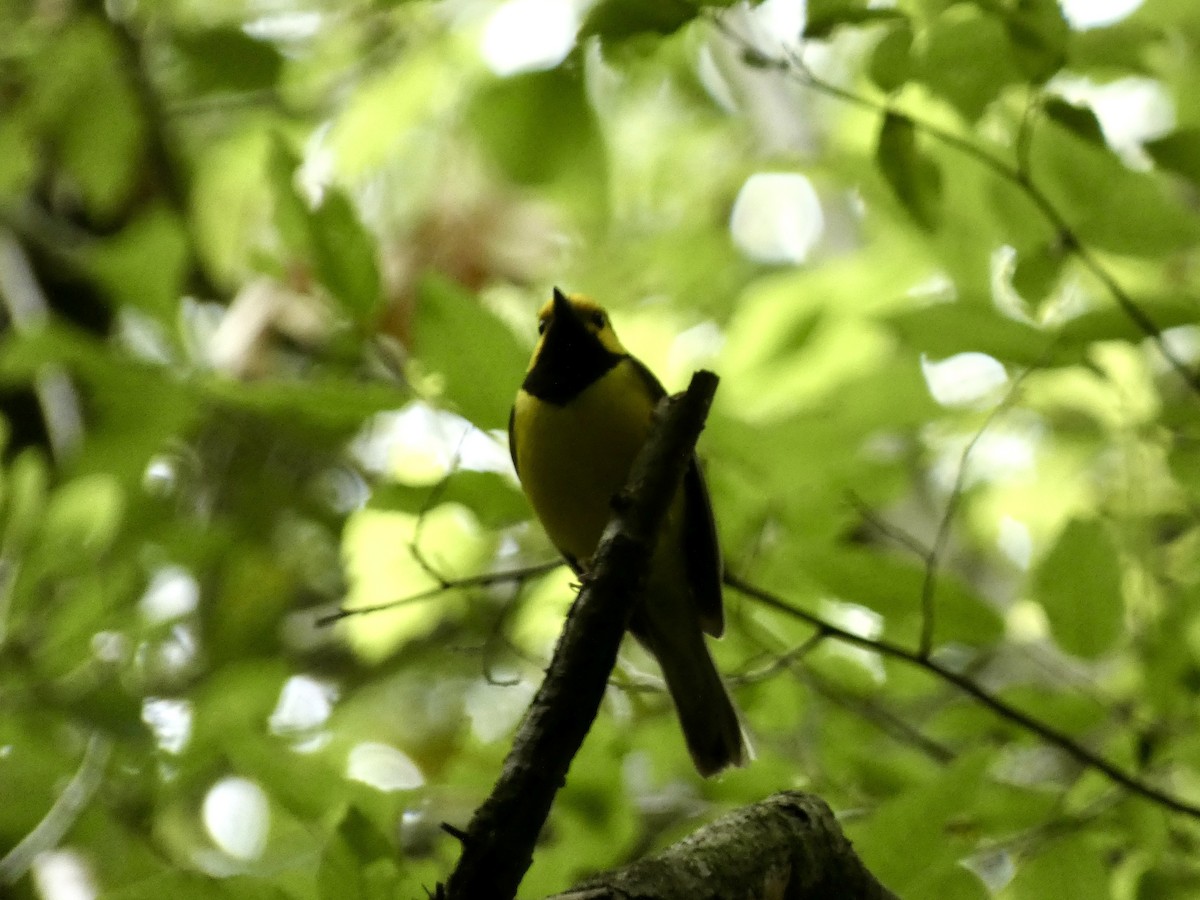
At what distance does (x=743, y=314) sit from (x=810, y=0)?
100 centimetres

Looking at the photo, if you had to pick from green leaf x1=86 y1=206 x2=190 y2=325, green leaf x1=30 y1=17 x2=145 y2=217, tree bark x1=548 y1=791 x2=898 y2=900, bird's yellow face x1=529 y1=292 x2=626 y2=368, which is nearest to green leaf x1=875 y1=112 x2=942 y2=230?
tree bark x1=548 y1=791 x2=898 y2=900

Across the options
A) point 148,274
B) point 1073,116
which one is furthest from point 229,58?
point 1073,116

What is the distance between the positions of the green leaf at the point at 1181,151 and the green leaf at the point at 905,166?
0.32 m

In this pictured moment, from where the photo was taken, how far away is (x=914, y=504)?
12.3 ft

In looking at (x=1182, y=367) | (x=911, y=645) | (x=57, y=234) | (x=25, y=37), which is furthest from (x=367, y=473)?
(x=1182, y=367)

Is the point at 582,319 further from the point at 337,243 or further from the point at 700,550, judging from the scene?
the point at 337,243

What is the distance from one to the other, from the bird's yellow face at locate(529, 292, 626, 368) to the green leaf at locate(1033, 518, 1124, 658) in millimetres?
1162

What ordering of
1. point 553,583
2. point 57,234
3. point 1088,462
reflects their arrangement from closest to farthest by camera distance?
point 553,583 → point 1088,462 → point 57,234

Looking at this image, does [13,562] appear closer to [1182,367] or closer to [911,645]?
[911,645]

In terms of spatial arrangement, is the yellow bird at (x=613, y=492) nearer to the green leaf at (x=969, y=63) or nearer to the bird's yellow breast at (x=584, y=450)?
the bird's yellow breast at (x=584, y=450)

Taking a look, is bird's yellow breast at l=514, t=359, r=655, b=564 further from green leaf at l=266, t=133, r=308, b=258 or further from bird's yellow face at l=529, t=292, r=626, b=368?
green leaf at l=266, t=133, r=308, b=258

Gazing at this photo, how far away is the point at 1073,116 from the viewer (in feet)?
5.14

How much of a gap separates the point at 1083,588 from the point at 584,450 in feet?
3.44

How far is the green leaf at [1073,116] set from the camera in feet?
5.13
